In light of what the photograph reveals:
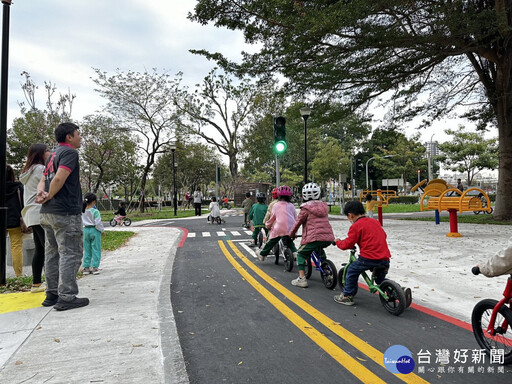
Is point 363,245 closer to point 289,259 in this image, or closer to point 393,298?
point 393,298

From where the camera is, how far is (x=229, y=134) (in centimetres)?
3603

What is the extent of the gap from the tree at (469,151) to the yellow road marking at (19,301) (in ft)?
155

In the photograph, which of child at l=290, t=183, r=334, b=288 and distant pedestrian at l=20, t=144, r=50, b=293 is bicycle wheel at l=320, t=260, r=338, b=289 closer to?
child at l=290, t=183, r=334, b=288

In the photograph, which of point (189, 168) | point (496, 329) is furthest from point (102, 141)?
point (496, 329)

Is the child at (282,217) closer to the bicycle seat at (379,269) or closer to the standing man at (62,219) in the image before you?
the bicycle seat at (379,269)

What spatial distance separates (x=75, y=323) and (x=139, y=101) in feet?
88.9

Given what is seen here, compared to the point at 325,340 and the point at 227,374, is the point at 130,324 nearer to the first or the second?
the point at 227,374

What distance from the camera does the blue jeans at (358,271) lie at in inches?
170

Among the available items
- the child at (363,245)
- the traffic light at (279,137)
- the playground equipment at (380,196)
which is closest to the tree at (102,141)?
the playground equipment at (380,196)

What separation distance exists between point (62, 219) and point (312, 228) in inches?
137

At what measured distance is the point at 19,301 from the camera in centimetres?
485

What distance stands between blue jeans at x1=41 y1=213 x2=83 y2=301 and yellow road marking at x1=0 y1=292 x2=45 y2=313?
1.69ft

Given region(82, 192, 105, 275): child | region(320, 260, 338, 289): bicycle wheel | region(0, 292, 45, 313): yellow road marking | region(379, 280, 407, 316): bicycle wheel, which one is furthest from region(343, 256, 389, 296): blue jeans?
region(82, 192, 105, 275): child

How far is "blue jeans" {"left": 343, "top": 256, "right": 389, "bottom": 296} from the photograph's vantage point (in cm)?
431
